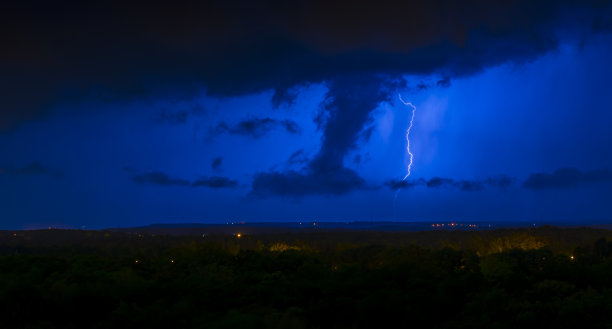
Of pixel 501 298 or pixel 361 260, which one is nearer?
pixel 501 298

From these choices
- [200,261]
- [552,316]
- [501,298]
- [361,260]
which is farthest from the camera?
[361,260]

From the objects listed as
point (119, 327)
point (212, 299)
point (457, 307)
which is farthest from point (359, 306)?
point (119, 327)

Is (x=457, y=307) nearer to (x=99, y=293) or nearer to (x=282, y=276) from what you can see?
(x=282, y=276)

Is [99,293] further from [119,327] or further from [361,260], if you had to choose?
[361,260]

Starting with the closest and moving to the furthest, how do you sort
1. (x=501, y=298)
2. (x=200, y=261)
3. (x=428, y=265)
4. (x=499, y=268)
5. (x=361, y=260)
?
(x=501, y=298) < (x=499, y=268) < (x=428, y=265) < (x=200, y=261) < (x=361, y=260)

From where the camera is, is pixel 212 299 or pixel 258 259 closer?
pixel 212 299

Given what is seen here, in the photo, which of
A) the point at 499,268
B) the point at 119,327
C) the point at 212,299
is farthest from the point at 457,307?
the point at 119,327

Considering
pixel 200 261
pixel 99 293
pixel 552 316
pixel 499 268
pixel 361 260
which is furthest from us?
pixel 361 260

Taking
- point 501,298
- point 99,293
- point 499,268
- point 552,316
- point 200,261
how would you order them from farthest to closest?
1. point 200,261
2. point 499,268
3. point 99,293
4. point 501,298
5. point 552,316
